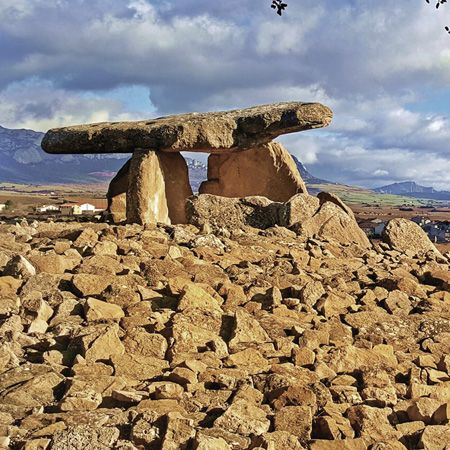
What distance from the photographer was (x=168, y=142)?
15.2 metres

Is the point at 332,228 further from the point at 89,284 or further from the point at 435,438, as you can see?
the point at 435,438

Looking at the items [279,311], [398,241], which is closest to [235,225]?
[398,241]

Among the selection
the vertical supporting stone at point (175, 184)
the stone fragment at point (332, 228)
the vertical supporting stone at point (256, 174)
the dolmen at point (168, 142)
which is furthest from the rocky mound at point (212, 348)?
the vertical supporting stone at point (256, 174)

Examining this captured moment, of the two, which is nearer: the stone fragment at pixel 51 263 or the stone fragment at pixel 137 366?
the stone fragment at pixel 137 366

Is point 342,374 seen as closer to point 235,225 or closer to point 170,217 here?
point 235,225

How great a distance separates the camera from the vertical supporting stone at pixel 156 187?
1470cm

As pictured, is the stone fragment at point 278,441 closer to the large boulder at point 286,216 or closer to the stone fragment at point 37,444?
the stone fragment at point 37,444

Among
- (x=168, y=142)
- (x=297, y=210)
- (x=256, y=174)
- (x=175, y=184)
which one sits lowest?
(x=297, y=210)

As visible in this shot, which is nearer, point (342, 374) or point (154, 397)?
point (154, 397)

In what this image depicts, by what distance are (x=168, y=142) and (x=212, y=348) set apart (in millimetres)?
9910

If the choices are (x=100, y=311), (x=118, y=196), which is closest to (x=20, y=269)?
(x=100, y=311)

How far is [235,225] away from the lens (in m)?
12.9

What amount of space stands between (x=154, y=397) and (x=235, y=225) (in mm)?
8106

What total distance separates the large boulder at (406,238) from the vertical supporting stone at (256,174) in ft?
18.4
